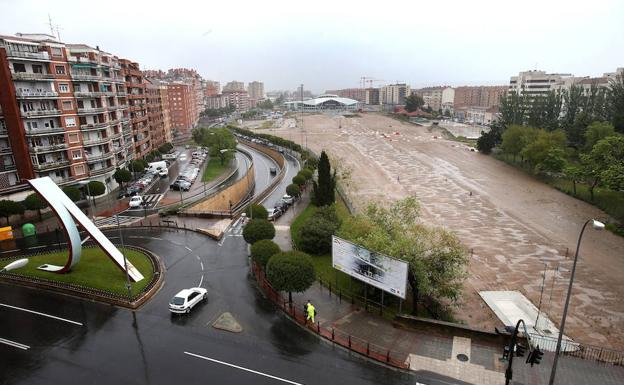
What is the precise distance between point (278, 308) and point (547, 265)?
2286cm

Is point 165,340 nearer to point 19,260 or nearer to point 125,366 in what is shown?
point 125,366

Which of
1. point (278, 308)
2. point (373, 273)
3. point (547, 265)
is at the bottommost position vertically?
point (547, 265)

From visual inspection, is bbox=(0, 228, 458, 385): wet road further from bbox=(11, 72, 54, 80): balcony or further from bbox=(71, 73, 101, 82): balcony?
bbox=(71, 73, 101, 82): balcony

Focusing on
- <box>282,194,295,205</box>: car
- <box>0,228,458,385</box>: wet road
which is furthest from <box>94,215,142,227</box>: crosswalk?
<box>282,194,295,205</box>: car

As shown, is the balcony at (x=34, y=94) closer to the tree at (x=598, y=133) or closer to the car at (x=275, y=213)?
the car at (x=275, y=213)

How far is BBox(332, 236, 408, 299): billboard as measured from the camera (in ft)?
66.8

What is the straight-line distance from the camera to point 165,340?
19.7m

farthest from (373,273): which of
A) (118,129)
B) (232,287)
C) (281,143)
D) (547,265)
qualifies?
(281,143)

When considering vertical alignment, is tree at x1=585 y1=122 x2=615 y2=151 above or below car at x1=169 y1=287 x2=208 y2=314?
above

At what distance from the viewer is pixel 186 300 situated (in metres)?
22.1

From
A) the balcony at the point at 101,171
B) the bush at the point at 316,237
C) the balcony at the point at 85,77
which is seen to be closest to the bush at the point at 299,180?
the bush at the point at 316,237

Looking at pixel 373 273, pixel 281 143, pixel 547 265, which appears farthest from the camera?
pixel 281 143

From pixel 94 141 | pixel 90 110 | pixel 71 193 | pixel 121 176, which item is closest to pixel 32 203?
pixel 71 193

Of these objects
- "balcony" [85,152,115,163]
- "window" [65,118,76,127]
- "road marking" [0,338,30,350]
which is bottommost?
"road marking" [0,338,30,350]
